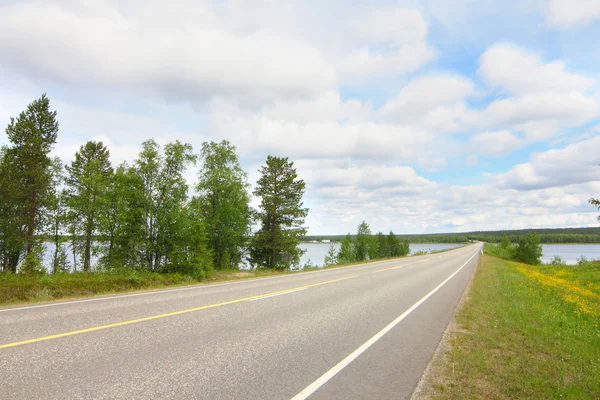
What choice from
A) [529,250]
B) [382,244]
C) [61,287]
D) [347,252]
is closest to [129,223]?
[61,287]

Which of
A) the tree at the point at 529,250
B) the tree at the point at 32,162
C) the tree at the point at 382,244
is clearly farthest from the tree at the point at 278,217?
the tree at the point at 382,244

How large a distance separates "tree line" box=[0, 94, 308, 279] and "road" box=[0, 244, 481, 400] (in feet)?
36.2

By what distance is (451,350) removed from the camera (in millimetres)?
5852

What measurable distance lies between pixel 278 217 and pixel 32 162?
21734 mm

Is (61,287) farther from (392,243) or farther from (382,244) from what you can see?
(392,243)

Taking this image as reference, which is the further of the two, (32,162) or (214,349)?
(32,162)

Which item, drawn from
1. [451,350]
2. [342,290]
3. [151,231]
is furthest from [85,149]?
[451,350]

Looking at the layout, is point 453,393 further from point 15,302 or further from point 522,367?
point 15,302

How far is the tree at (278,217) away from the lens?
34406 millimetres

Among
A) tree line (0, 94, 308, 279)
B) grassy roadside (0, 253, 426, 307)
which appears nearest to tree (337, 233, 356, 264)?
tree line (0, 94, 308, 279)

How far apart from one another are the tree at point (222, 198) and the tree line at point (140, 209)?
95 millimetres

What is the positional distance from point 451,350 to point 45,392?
6062mm

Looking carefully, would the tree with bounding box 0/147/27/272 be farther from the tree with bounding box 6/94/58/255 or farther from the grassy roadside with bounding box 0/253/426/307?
the grassy roadside with bounding box 0/253/426/307

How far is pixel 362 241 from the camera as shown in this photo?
2881 inches
